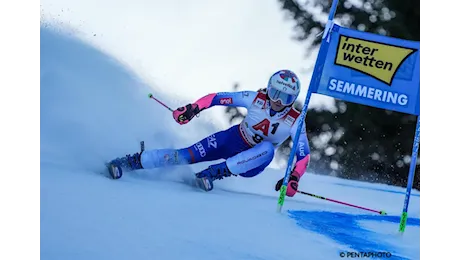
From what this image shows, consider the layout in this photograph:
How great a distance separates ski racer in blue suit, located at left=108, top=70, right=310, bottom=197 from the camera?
2850 millimetres

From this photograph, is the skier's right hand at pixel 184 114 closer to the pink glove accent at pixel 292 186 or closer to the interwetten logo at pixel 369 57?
the pink glove accent at pixel 292 186

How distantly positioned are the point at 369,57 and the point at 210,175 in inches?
33.4

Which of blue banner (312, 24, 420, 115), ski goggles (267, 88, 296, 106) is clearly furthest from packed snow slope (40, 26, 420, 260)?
blue banner (312, 24, 420, 115)

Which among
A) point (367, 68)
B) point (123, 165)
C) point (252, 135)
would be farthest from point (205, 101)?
point (367, 68)

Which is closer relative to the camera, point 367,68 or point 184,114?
point 184,114

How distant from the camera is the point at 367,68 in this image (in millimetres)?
2941

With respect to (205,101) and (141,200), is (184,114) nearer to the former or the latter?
(205,101)

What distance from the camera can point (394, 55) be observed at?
116 inches

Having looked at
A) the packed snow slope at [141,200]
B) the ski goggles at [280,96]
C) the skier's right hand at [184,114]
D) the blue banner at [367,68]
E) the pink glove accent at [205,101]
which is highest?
the blue banner at [367,68]

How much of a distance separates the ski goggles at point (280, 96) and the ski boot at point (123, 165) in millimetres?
604

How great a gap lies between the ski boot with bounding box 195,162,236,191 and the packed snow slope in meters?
0.03

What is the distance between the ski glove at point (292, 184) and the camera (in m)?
2.88

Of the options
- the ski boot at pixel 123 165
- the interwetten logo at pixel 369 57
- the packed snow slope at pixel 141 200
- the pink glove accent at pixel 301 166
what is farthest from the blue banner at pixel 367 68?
the ski boot at pixel 123 165
